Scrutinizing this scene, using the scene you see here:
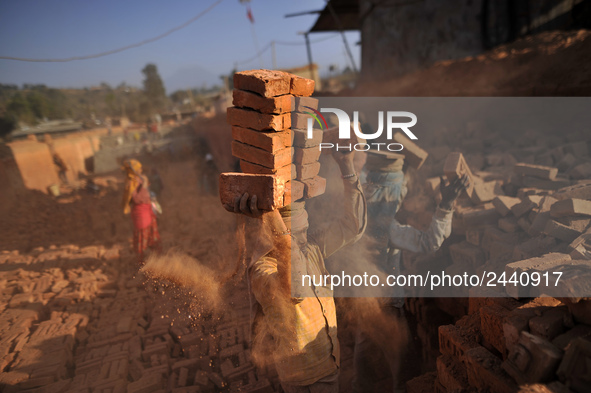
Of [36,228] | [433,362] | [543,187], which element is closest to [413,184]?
[543,187]

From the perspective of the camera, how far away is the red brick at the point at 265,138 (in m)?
2.12

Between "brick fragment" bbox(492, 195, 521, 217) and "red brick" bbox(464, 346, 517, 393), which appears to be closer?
"red brick" bbox(464, 346, 517, 393)

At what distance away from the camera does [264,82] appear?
195 cm

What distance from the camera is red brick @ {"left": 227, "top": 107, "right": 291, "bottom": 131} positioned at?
211 cm

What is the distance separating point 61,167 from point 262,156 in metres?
15.1

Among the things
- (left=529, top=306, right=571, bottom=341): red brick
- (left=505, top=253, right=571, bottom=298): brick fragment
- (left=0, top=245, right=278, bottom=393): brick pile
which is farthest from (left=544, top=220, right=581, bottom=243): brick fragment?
(left=0, top=245, right=278, bottom=393): brick pile

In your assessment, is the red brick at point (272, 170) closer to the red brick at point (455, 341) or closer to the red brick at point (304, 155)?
A: the red brick at point (304, 155)

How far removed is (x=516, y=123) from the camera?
6.24 meters

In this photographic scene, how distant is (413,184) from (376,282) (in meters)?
2.44

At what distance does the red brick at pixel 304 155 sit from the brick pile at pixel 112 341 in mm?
1667

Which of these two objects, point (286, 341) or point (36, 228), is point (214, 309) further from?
point (36, 228)

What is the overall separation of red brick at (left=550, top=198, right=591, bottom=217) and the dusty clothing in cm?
259

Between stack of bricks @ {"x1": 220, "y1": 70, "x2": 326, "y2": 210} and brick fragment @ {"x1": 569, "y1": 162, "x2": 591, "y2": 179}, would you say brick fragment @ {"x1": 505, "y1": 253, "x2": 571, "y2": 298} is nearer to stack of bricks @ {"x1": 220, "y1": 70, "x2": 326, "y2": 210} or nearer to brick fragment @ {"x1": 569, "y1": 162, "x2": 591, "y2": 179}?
stack of bricks @ {"x1": 220, "y1": 70, "x2": 326, "y2": 210}

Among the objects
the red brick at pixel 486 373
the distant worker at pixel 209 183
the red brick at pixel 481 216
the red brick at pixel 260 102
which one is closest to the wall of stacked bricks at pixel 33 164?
the distant worker at pixel 209 183
